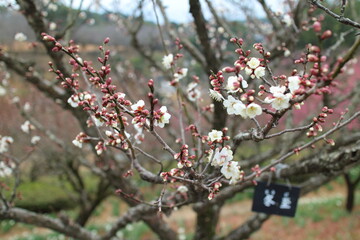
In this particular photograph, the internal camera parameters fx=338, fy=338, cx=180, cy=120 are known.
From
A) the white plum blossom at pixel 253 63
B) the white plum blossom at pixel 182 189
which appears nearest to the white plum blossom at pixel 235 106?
the white plum blossom at pixel 253 63

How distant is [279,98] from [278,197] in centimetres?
142

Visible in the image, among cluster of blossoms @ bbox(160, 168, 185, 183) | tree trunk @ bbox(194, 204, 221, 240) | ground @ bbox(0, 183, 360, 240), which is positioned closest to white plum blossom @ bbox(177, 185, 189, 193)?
cluster of blossoms @ bbox(160, 168, 185, 183)

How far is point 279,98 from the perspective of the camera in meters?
1.05

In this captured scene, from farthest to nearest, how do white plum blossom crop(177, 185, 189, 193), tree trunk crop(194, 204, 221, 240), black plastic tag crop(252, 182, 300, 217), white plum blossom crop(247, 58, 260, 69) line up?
1. tree trunk crop(194, 204, 221, 240)
2. black plastic tag crop(252, 182, 300, 217)
3. white plum blossom crop(177, 185, 189, 193)
4. white plum blossom crop(247, 58, 260, 69)

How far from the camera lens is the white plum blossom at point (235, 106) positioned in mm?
1095

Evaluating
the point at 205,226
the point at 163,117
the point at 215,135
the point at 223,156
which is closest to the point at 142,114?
the point at 163,117

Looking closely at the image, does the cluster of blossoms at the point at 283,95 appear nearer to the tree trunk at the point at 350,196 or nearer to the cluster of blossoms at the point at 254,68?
the cluster of blossoms at the point at 254,68

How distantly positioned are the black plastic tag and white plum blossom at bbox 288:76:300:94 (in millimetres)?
1375

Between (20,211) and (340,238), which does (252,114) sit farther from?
(340,238)

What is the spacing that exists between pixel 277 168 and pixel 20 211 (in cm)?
185

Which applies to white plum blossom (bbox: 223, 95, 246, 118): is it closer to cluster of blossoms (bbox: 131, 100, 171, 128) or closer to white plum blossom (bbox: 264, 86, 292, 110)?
white plum blossom (bbox: 264, 86, 292, 110)

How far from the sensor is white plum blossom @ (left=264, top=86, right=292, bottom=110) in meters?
1.03

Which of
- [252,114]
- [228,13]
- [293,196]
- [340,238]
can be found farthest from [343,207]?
[252,114]

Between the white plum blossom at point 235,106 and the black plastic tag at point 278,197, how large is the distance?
4.16 feet
